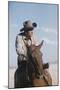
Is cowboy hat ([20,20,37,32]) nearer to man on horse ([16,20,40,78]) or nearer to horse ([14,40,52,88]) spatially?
man on horse ([16,20,40,78])

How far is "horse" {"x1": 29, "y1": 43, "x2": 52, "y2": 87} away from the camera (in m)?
2.25

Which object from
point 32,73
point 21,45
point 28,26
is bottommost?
point 32,73

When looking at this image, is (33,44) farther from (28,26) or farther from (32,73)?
(32,73)

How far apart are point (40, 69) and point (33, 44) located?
274 mm

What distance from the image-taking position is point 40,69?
2.26 metres

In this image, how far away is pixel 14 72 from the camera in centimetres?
220

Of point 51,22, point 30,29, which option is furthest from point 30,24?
point 51,22

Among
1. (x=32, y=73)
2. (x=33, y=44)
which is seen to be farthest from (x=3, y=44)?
(x=32, y=73)

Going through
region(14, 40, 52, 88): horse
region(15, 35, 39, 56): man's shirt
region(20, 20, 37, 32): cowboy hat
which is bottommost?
region(14, 40, 52, 88): horse

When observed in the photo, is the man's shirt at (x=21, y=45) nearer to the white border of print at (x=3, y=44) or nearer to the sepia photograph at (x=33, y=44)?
the sepia photograph at (x=33, y=44)

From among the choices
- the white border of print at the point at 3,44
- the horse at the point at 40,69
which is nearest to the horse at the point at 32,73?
the horse at the point at 40,69

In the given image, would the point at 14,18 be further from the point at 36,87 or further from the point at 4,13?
the point at 36,87

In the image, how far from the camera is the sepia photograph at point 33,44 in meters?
2.21

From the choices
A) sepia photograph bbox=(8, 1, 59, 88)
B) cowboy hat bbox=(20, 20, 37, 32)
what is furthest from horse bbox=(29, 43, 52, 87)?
cowboy hat bbox=(20, 20, 37, 32)
